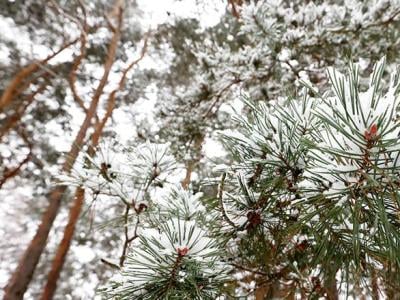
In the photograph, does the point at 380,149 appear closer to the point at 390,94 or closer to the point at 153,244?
the point at 390,94

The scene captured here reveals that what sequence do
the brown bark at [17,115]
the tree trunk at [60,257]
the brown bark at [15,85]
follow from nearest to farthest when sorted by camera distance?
the tree trunk at [60,257]
the brown bark at [15,85]
the brown bark at [17,115]

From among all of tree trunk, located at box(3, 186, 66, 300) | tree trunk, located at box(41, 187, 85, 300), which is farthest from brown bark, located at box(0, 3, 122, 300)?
tree trunk, located at box(41, 187, 85, 300)

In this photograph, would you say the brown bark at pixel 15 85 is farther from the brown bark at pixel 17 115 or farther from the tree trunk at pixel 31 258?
the tree trunk at pixel 31 258

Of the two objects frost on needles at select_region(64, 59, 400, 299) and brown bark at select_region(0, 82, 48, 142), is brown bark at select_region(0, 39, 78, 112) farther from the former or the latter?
frost on needles at select_region(64, 59, 400, 299)

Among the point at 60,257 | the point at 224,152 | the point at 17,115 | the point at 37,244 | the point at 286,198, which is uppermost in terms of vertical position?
the point at 17,115

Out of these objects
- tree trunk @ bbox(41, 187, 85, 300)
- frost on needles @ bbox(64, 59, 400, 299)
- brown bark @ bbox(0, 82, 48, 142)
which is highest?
brown bark @ bbox(0, 82, 48, 142)

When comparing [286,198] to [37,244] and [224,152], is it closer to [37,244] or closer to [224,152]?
[224,152]

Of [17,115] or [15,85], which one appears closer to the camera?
[15,85]

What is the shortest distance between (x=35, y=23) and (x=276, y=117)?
25.0 ft

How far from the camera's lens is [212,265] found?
91 cm

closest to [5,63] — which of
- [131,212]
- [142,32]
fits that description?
[142,32]

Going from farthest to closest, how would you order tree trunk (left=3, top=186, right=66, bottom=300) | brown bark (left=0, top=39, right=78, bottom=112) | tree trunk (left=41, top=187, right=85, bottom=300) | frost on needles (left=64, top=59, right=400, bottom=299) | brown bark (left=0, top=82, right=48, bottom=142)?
1. brown bark (left=0, top=82, right=48, bottom=142)
2. brown bark (left=0, top=39, right=78, bottom=112)
3. tree trunk (left=3, top=186, right=66, bottom=300)
4. tree trunk (left=41, top=187, right=85, bottom=300)
5. frost on needles (left=64, top=59, right=400, bottom=299)

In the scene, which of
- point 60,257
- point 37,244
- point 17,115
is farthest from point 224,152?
point 17,115

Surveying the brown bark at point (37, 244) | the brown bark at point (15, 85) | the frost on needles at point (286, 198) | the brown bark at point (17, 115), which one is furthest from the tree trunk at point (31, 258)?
the frost on needles at point (286, 198)
